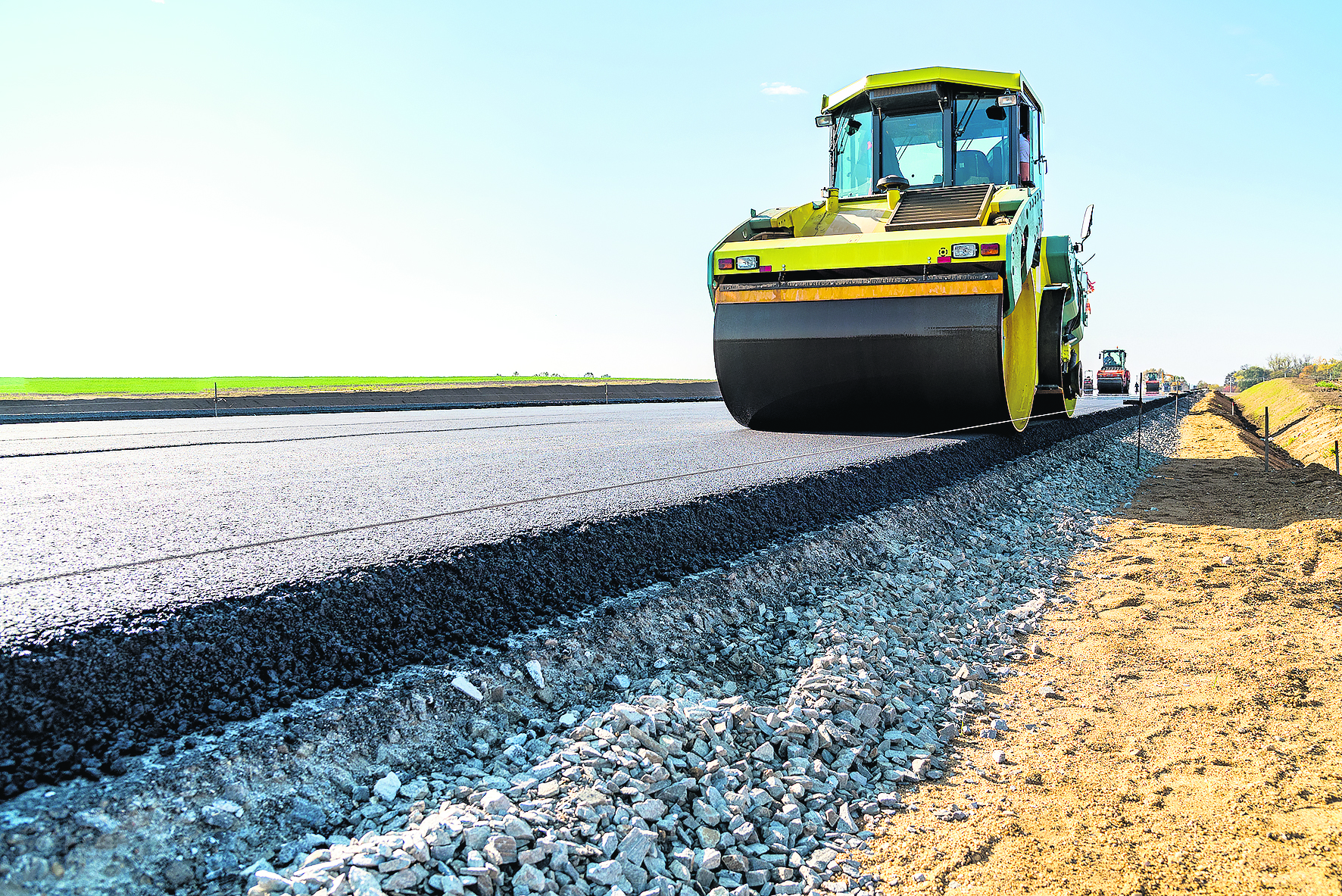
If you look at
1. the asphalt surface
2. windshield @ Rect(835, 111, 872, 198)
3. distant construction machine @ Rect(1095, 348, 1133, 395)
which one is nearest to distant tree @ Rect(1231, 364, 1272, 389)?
distant construction machine @ Rect(1095, 348, 1133, 395)

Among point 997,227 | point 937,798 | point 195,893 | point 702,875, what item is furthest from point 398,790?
point 997,227

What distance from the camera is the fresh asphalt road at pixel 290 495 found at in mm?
2754

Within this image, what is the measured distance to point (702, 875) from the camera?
221cm

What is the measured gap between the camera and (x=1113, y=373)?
4159cm

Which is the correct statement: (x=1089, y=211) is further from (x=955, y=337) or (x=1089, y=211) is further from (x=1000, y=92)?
(x=955, y=337)

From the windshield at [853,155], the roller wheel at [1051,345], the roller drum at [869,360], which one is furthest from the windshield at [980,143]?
the roller drum at [869,360]

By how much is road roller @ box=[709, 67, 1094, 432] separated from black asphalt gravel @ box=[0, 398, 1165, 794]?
0.62m

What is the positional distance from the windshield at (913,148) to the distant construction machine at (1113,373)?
3727cm

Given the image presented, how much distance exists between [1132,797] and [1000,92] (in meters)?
7.44

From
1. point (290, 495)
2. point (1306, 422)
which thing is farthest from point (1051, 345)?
point (1306, 422)

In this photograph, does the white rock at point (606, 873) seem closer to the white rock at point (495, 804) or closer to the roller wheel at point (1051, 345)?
the white rock at point (495, 804)

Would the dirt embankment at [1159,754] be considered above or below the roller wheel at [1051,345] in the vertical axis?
below

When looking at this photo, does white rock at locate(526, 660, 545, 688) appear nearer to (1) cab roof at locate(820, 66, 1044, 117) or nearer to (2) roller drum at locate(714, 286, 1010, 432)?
(2) roller drum at locate(714, 286, 1010, 432)

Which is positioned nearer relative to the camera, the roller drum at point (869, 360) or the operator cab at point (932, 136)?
the roller drum at point (869, 360)
